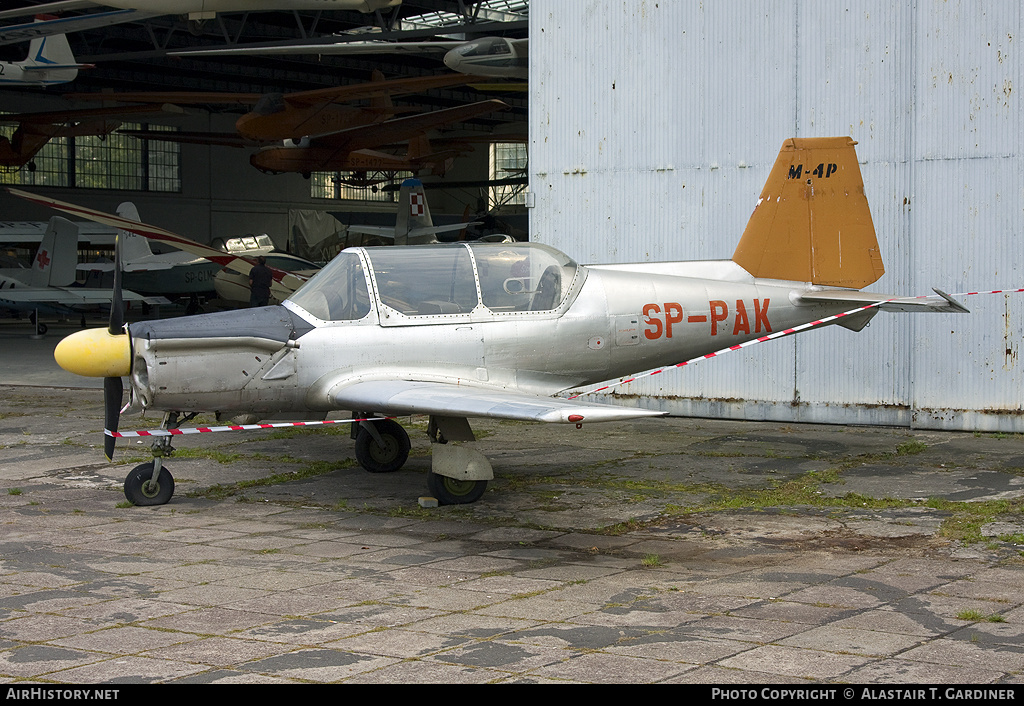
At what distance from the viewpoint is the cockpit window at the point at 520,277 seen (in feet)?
27.4

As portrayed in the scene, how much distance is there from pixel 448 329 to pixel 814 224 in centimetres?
382

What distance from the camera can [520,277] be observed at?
27.8ft

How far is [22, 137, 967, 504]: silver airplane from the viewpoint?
748 cm

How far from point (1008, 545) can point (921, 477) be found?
2.48 metres

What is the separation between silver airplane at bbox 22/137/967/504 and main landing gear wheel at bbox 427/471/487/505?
0.02 meters

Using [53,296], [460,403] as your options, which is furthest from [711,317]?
[53,296]

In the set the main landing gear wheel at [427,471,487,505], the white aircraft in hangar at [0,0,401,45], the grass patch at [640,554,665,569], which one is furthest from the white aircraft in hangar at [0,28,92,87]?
the grass patch at [640,554,665,569]

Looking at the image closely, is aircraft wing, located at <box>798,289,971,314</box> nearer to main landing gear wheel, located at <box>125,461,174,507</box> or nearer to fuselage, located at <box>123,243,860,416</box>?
fuselage, located at <box>123,243,860,416</box>

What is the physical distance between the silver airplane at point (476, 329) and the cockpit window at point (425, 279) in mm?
11

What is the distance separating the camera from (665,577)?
19.0 ft

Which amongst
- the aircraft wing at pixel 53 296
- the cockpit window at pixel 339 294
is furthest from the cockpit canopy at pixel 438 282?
the aircraft wing at pixel 53 296

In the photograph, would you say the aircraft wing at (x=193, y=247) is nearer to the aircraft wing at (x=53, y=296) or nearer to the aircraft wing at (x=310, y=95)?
the aircraft wing at (x=53, y=296)
